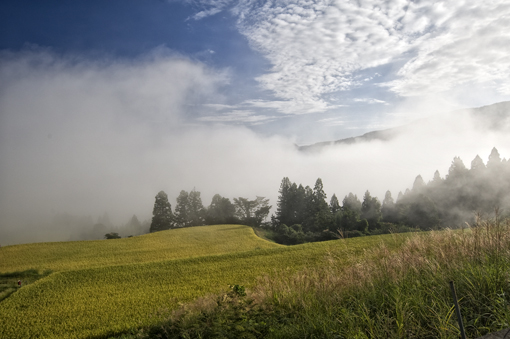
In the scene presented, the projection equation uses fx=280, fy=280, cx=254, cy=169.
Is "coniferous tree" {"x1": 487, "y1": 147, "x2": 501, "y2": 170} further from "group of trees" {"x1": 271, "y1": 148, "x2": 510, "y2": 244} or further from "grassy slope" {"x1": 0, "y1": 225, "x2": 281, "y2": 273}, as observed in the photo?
"grassy slope" {"x1": 0, "y1": 225, "x2": 281, "y2": 273}

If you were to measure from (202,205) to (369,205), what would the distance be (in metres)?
34.3

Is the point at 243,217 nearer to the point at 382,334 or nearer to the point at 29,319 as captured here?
the point at 29,319

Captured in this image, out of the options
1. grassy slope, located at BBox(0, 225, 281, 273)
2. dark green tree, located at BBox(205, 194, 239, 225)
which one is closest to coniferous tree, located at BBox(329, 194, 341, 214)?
dark green tree, located at BBox(205, 194, 239, 225)

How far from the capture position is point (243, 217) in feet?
194

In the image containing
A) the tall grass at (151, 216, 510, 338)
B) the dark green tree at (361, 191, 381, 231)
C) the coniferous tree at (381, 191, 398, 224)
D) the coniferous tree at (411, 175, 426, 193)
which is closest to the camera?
the tall grass at (151, 216, 510, 338)

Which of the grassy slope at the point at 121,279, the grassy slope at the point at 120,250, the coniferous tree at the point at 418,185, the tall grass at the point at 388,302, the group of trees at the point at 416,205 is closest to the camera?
the tall grass at the point at 388,302

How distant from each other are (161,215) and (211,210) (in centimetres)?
1021

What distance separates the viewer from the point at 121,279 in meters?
→ 16.4

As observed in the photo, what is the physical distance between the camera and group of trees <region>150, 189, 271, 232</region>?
5741cm

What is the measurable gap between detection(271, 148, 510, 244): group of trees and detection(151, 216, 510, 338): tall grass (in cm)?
3962

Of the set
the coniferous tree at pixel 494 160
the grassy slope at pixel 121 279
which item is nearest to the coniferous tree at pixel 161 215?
the grassy slope at pixel 121 279

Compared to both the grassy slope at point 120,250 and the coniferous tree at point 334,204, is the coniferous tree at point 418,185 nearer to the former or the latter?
the coniferous tree at point 334,204

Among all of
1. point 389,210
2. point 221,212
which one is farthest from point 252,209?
point 389,210

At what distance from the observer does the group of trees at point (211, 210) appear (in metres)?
57.4
